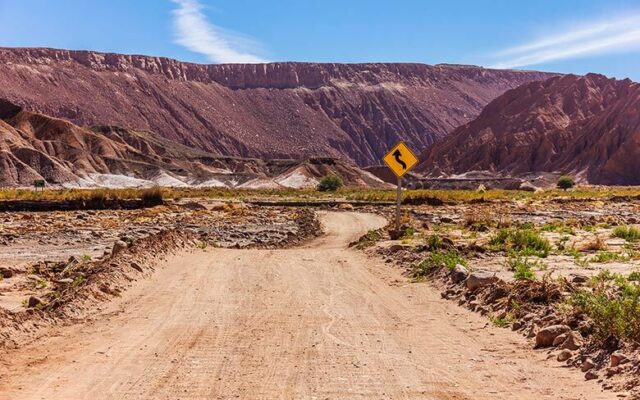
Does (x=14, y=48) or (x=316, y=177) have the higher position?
(x=14, y=48)

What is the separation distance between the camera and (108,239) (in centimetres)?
2630

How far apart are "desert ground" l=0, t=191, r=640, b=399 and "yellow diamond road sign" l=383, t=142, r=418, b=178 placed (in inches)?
119

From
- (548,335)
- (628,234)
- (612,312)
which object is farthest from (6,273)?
(628,234)

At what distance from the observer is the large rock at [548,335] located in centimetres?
809

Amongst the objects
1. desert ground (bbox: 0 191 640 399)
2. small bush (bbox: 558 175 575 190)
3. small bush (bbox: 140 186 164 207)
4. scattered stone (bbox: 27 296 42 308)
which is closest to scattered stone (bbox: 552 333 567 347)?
desert ground (bbox: 0 191 640 399)

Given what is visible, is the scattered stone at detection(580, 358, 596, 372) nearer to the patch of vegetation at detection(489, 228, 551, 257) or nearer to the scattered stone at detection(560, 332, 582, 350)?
the scattered stone at detection(560, 332, 582, 350)

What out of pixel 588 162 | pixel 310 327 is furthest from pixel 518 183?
pixel 310 327

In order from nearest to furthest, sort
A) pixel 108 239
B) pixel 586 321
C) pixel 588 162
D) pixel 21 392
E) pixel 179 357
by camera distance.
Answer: pixel 21 392 → pixel 179 357 → pixel 586 321 → pixel 108 239 → pixel 588 162

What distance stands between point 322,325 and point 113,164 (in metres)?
129

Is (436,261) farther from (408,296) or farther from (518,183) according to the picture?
(518,183)

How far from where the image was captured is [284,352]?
786 centimetres

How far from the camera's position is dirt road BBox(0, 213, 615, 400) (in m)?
6.52

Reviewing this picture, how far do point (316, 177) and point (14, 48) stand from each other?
362 feet

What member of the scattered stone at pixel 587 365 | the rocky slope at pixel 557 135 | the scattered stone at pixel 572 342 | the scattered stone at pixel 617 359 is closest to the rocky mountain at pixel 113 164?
the rocky slope at pixel 557 135
